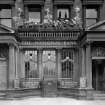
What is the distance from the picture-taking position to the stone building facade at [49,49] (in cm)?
1927

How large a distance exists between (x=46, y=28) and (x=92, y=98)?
304 inches

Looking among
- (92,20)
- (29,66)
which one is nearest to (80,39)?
(92,20)

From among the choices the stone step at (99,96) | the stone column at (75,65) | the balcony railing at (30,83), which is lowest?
the stone step at (99,96)

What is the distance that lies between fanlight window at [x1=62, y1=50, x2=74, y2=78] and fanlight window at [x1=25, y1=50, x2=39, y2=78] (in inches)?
104

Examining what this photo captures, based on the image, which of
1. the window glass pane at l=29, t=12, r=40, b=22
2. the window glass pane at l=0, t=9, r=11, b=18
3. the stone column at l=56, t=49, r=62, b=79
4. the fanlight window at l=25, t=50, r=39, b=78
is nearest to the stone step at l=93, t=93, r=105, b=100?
the stone column at l=56, t=49, r=62, b=79

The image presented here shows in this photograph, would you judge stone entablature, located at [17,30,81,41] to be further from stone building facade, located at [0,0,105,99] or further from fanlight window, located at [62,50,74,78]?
fanlight window, located at [62,50,74,78]

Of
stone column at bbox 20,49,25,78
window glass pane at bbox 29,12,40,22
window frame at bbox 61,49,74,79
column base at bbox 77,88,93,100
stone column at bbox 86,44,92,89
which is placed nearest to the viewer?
column base at bbox 77,88,93,100

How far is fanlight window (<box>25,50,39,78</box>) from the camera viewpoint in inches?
857

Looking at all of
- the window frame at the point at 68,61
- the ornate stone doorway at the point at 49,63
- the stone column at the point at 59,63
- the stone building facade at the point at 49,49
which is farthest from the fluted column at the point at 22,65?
the window frame at the point at 68,61

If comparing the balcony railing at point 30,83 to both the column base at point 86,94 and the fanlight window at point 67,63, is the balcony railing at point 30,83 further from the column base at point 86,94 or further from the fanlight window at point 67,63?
the column base at point 86,94

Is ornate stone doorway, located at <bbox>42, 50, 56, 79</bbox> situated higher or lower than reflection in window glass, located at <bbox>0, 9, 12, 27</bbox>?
lower

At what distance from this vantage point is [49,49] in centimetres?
2184

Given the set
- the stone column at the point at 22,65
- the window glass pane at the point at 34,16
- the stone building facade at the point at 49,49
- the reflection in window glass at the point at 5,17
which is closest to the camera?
the stone building facade at the point at 49,49

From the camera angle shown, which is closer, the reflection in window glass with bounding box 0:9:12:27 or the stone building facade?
the stone building facade
